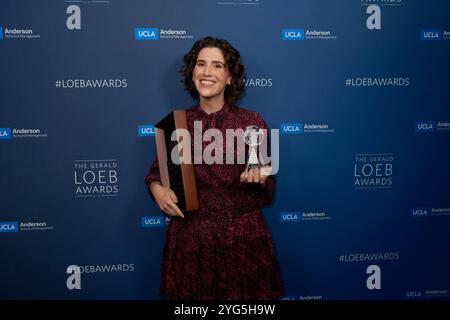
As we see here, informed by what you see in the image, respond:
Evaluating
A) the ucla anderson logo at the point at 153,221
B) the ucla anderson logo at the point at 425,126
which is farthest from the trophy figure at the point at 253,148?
the ucla anderson logo at the point at 425,126

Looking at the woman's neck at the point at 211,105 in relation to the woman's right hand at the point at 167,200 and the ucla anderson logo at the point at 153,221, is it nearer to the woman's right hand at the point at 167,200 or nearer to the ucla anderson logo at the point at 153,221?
the woman's right hand at the point at 167,200

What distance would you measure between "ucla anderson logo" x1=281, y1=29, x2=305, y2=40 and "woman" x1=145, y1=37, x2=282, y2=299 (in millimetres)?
504

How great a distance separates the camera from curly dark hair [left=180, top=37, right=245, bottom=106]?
1.76 metres

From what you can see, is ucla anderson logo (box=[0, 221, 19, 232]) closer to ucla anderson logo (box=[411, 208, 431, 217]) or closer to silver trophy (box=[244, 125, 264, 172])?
silver trophy (box=[244, 125, 264, 172])

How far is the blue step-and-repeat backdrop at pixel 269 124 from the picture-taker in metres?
2.08

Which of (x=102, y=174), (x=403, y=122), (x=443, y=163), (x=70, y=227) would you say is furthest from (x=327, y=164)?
(x=70, y=227)

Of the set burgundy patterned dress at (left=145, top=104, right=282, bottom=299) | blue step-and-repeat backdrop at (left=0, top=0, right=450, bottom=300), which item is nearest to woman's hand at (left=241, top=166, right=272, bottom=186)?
burgundy patterned dress at (left=145, top=104, right=282, bottom=299)

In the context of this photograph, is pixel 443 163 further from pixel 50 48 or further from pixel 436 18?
pixel 50 48

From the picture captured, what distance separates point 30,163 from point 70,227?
44 centimetres

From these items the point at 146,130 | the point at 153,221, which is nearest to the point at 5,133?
the point at 146,130

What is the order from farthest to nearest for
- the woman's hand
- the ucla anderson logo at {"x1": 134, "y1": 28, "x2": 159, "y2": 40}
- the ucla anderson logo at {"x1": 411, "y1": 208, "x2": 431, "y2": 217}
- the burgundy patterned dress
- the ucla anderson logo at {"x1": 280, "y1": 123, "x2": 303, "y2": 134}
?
the ucla anderson logo at {"x1": 411, "y1": 208, "x2": 431, "y2": 217}
the ucla anderson logo at {"x1": 280, "y1": 123, "x2": 303, "y2": 134}
the ucla anderson logo at {"x1": 134, "y1": 28, "x2": 159, "y2": 40}
the burgundy patterned dress
the woman's hand

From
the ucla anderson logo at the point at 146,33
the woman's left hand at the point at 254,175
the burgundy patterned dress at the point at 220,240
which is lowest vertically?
the burgundy patterned dress at the point at 220,240

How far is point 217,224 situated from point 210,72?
0.71 m

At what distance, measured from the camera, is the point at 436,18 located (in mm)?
2213
